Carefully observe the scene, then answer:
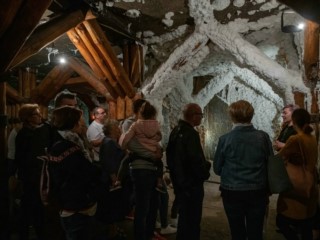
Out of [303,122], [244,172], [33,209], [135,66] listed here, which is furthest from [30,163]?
[135,66]

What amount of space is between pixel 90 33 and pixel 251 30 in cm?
319

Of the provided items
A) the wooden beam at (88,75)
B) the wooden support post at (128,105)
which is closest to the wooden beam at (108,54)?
the wooden support post at (128,105)

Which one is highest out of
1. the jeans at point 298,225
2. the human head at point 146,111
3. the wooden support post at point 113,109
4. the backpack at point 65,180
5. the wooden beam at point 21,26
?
the wooden beam at point 21,26

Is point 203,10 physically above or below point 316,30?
above

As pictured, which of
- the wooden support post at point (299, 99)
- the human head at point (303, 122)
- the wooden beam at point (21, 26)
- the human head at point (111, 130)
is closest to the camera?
the wooden beam at point (21, 26)

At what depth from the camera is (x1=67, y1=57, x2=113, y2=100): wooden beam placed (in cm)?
694

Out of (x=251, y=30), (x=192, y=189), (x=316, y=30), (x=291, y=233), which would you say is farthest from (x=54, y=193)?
(x=251, y=30)

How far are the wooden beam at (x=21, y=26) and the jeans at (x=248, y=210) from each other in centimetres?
256

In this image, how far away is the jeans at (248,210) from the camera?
115 inches

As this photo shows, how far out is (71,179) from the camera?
8.16 feet

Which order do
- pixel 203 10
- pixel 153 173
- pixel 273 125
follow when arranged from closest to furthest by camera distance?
pixel 153 173
pixel 203 10
pixel 273 125

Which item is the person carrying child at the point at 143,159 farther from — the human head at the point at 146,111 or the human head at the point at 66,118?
the human head at the point at 66,118

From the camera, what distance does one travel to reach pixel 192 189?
11.7 ft

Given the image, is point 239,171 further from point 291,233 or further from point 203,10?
point 203,10
